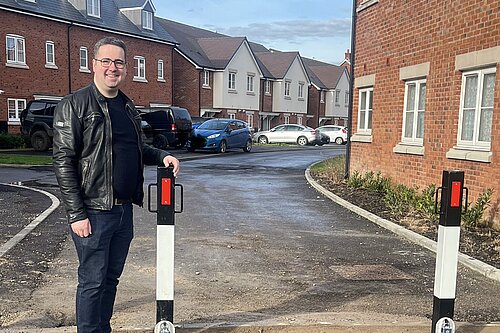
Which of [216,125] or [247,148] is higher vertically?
[216,125]

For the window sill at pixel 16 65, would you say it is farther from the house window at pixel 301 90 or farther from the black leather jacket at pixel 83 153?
the house window at pixel 301 90

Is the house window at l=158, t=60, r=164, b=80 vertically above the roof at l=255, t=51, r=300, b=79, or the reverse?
the roof at l=255, t=51, r=300, b=79

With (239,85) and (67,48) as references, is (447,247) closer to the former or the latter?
(67,48)

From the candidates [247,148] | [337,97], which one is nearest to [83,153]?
[247,148]

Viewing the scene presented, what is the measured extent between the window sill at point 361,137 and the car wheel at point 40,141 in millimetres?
14563

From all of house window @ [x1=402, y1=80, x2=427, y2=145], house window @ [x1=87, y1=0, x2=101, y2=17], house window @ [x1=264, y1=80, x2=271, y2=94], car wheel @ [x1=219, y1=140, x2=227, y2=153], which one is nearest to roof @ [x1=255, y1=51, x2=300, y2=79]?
house window @ [x1=264, y1=80, x2=271, y2=94]

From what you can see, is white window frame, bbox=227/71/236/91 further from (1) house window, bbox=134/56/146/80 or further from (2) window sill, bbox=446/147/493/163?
(2) window sill, bbox=446/147/493/163

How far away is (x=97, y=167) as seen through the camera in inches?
121

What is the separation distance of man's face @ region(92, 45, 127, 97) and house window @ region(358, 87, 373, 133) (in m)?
9.91

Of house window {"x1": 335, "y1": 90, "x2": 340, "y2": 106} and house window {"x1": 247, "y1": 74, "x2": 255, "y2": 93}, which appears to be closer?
house window {"x1": 247, "y1": 74, "x2": 255, "y2": 93}

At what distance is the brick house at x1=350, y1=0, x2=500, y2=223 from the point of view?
7852mm

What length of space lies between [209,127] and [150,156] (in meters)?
21.1

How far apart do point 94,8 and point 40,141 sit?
11.8m

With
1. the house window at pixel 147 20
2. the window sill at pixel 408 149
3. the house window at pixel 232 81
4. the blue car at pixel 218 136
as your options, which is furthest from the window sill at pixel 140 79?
the window sill at pixel 408 149
